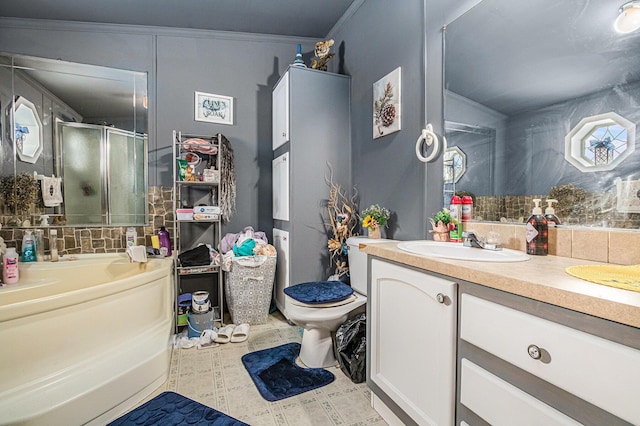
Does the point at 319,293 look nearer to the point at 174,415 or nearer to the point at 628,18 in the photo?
the point at 174,415

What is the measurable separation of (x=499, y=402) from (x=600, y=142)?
0.95m

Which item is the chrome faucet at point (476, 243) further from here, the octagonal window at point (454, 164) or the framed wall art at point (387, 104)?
the framed wall art at point (387, 104)

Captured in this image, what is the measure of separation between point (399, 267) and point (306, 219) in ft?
4.82

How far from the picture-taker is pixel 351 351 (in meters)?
1.92

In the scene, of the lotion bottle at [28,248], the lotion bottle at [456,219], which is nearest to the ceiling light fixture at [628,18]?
the lotion bottle at [456,219]

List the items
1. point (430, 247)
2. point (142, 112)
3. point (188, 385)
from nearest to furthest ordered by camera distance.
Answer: point (430, 247)
point (188, 385)
point (142, 112)

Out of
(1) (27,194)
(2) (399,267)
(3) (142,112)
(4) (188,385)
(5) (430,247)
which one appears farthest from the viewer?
(3) (142,112)

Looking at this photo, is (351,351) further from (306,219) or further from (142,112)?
(142,112)

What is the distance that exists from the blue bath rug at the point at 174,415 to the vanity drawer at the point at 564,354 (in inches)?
48.7

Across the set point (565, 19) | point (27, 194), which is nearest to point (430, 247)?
point (565, 19)

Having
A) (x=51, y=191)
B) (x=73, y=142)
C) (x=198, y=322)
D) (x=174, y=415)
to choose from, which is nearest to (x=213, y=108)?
(x=73, y=142)

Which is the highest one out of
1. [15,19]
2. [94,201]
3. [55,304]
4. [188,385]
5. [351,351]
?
[15,19]

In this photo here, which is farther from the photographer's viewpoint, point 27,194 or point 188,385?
point 27,194

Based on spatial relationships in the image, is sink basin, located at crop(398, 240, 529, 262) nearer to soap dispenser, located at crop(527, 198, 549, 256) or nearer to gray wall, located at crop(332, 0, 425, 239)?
soap dispenser, located at crop(527, 198, 549, 256)
